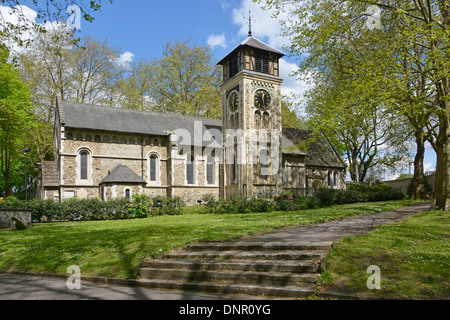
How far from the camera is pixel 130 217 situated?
23.5 meters

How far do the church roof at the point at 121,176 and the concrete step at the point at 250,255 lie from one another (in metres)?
21.7

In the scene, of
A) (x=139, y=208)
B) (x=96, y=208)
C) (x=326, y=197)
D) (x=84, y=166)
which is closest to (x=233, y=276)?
(x=139, y=208)

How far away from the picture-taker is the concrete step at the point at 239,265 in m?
6.78

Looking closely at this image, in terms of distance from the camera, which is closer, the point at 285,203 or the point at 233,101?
the point at 285,203

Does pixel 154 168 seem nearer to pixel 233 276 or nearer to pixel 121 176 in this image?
pixel 121 176

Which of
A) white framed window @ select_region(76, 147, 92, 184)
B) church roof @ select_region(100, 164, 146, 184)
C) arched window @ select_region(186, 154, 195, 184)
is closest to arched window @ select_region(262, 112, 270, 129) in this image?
arched window @ select_region(186, 154, 195, 184)

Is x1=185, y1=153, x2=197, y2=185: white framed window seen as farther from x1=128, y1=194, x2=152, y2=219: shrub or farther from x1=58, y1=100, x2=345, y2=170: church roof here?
x1=128, y1=194, x2=152, y2=219: shrub

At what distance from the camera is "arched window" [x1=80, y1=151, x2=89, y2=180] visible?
30.9 metres

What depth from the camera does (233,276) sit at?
22.9ft

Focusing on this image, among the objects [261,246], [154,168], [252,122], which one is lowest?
[261,246]

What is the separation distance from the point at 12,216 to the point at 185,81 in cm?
2971

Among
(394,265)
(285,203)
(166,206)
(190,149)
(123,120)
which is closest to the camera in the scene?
(394,265)

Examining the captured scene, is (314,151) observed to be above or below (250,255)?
above

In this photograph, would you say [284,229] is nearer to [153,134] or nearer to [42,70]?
[153,134]
